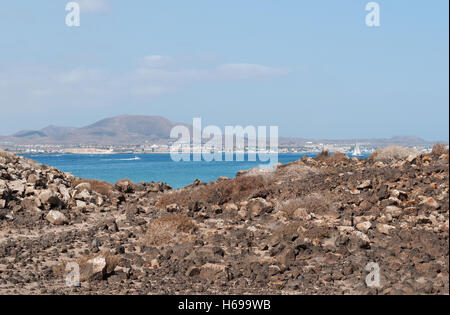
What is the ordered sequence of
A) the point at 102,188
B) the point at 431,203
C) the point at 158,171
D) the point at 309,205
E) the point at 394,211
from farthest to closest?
1. the point at 158,171
2. the point at 102,188
3. the point at 309,205
4. the point at 394,211
5. the point at 431,203

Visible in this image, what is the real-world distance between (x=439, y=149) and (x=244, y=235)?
974 centimetres

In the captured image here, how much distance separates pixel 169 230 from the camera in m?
12.0

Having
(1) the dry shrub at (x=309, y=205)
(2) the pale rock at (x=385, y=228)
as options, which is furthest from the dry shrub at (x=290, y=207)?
(2) the pale rock at (x=385, y=228)

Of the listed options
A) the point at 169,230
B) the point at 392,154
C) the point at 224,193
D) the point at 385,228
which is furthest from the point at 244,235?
the point at 392,154

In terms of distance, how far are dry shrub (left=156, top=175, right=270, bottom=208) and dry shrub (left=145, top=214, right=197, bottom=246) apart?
11.2 ft

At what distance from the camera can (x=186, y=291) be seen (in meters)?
8.35

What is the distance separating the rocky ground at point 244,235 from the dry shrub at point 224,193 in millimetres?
45

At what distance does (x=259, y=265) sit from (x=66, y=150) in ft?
587

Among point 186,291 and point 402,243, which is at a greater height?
point 402,243

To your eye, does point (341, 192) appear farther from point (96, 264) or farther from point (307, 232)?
point (96, 264)

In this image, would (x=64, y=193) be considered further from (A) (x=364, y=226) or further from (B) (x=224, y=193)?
(A) (x=364, y=226)
